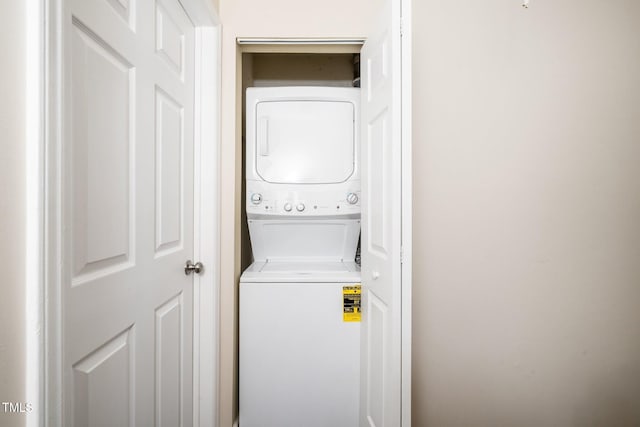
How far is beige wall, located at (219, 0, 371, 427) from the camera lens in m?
1.48

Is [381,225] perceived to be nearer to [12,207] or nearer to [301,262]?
[301,262]

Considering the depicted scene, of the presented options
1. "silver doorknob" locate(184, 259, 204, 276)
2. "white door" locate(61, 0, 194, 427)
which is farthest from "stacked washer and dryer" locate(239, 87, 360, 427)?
"white door" locate(61, 0, 194, 427)

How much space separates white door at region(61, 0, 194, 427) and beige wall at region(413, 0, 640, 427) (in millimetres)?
1020

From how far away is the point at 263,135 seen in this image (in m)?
1.74

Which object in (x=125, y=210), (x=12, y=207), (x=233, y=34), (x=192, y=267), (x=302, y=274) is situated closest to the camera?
(x=12, y=207)

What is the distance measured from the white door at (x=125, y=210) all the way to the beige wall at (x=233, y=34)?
0.20 meters

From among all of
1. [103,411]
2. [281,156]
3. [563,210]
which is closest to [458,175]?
[563,210]

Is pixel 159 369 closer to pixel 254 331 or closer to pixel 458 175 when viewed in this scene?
pixel 254 331

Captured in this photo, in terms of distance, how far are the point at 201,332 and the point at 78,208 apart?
90 cm

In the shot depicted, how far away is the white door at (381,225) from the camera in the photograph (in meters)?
1.07

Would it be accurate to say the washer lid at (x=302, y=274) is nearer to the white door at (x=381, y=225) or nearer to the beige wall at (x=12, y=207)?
the white door at (x=381, y=225)

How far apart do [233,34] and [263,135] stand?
0.50 meters

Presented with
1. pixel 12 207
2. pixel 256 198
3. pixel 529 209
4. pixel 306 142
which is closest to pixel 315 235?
pixel 256 198

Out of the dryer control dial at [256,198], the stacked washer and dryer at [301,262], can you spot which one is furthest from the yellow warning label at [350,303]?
the dryer control dial at [256,198]
